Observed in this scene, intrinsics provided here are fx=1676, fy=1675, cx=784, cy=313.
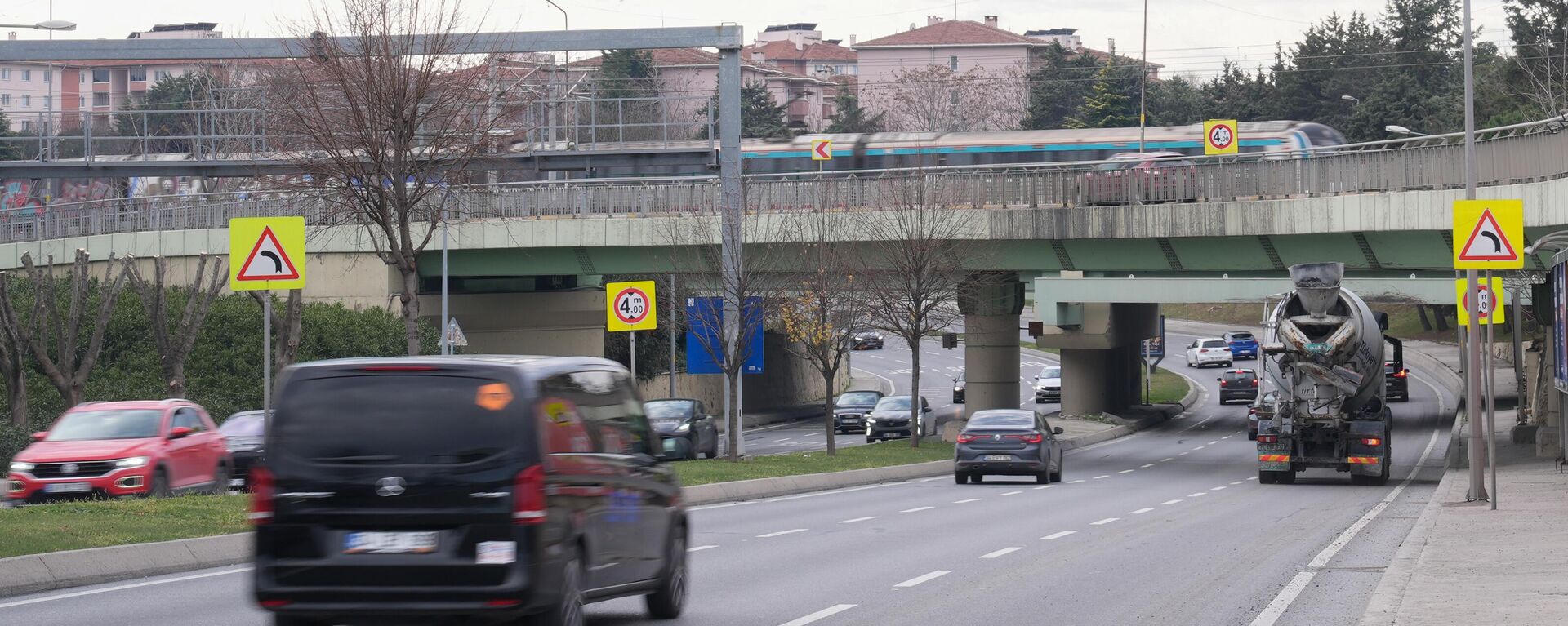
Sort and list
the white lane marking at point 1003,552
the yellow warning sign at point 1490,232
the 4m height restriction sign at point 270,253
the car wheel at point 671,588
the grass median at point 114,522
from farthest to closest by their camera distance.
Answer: the yellow warning sign at point 1490,232
the 4m height restriction sign at point 270,253
the white lane marking at point 1003,552
the grass median at point 114,522
the car wheel at point 671,588

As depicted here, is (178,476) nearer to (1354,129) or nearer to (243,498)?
(243,498)

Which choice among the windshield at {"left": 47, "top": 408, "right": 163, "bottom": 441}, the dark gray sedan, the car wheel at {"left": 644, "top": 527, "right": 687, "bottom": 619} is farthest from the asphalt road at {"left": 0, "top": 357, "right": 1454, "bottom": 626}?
the windshield at {"left": 47, "top": 408, "right": 163, "bottom": 441}

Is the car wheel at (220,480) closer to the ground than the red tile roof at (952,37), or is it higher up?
closer to the ground

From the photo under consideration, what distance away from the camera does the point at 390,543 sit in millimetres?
8539

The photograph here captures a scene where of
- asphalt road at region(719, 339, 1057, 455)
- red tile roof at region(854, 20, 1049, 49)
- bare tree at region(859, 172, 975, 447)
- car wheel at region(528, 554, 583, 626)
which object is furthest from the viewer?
red tile roof at region(854, 20, 1049, 49)

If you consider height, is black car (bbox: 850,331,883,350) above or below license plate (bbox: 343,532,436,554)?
below

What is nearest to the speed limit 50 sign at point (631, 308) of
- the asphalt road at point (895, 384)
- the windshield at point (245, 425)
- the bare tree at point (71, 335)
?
the windshield at point (245, 425)

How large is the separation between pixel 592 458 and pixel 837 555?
21.9 ft

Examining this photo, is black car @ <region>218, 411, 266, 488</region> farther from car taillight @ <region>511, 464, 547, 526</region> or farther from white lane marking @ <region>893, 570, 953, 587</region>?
car taillight @ <region>511, 464, 547, 526</region>

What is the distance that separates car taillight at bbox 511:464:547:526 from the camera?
8.45 meters

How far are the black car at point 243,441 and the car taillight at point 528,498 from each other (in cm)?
1667

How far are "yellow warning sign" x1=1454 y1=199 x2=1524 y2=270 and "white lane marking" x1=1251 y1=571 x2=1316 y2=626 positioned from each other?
642 cm

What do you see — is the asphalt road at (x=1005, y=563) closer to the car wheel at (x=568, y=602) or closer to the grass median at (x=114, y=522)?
the grass median at (x=114, y=522)

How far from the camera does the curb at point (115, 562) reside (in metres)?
12.6
